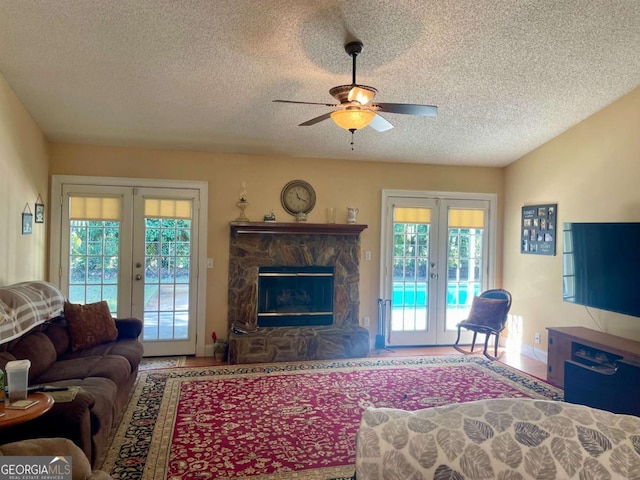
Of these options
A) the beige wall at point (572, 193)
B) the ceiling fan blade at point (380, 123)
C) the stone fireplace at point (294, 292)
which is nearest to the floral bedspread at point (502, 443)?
the ceiling fan blade at point (380, 123)

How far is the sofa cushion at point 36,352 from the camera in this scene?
111 inches

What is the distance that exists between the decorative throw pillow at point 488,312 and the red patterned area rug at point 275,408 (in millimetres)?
481

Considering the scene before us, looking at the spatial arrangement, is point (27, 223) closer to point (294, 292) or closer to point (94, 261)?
point (94, 261)

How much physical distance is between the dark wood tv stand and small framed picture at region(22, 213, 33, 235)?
17.4 ft

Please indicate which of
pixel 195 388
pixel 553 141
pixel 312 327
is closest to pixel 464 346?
pixel 312 327

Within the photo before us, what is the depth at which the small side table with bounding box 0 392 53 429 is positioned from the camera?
1818 mm

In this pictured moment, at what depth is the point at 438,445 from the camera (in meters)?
1.12

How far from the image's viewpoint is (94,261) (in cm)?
476

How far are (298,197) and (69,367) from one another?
313 cm

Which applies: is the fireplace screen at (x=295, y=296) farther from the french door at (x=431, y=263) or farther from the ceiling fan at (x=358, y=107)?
the ceiling fan at (x=358, y=107)

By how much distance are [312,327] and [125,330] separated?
2.18 metres

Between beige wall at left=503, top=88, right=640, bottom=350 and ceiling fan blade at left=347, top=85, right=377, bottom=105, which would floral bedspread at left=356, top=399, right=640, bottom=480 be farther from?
beige wall at left=503, top=88, right=640, bottom=350

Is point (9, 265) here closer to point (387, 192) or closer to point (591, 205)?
point (387, 192)

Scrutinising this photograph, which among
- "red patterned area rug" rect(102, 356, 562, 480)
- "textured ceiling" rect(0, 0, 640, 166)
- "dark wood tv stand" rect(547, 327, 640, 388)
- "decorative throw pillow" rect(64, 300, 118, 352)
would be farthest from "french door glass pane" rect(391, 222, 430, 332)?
"decorative throw pillow" rect(64, 300, 118, 352)
